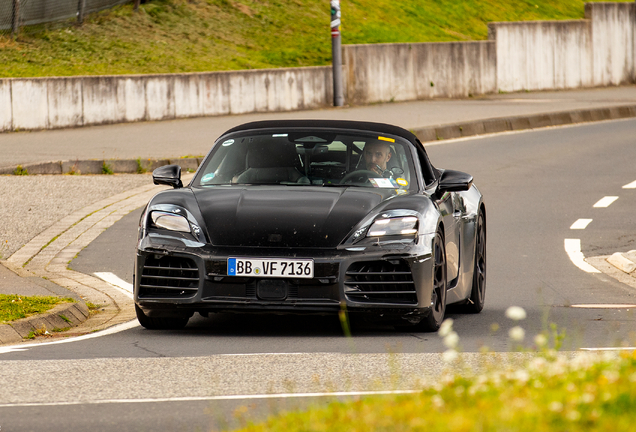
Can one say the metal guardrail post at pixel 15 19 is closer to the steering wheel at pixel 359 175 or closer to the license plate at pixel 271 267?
the steering wheel at pixel 359 175

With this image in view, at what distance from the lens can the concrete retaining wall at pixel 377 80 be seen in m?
24.5

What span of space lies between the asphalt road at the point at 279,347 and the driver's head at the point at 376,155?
1.12m

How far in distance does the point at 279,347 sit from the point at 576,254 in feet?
19.8

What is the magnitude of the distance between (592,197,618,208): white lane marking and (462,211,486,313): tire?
6547 millimetres

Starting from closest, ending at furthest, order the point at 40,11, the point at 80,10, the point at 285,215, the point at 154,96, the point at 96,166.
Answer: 1. the point at 285,215
2. the point at 96,166
3. the point at 154,96
4. the point at 40,11
5. the point at 80,10

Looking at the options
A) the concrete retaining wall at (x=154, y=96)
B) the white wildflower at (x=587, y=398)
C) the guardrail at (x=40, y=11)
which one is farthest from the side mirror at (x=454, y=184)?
the guardrail at (x=40, y=11)

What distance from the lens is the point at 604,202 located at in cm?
1605

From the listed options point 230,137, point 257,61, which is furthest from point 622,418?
point 257,61

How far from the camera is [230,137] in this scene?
344 inches

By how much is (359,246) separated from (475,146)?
1542cm

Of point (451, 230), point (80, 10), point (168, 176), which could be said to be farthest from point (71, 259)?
point (80, 10)

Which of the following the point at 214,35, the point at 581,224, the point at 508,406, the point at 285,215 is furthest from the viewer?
the point at 214,35

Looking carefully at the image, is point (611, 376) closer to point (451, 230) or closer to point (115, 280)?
point (451, 230)

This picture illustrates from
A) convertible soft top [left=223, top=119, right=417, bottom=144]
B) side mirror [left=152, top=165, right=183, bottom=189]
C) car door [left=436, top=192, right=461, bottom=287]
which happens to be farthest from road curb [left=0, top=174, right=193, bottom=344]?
car door [left=436, top=192, right=461, bottom=287]
